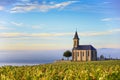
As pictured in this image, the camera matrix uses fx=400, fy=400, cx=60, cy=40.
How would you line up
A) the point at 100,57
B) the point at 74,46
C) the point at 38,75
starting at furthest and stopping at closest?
1. the point at 100,57
2. the point at 74,46
3. the point at 38,75

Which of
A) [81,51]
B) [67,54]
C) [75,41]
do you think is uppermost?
[75,41]

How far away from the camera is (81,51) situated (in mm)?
159125

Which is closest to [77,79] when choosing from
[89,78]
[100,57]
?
[89,78]

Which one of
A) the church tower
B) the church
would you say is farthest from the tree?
the church tower

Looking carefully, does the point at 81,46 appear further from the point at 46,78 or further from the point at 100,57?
the point at 46,78

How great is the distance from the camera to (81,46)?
15912 centimetres

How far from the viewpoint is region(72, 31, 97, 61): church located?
15690 cm

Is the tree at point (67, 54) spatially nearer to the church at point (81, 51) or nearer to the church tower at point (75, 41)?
the church at point (81, 51)

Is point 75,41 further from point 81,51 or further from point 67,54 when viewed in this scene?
point 67,54

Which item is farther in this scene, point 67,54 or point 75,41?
point 67,54

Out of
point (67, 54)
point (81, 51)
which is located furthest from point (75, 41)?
point (67, 54)

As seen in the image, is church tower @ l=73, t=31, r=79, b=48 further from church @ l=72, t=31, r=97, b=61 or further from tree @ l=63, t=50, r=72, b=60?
tree @ l=63, t=50, r=72, b=60

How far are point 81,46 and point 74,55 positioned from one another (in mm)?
4539

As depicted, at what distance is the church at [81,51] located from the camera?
157 m
